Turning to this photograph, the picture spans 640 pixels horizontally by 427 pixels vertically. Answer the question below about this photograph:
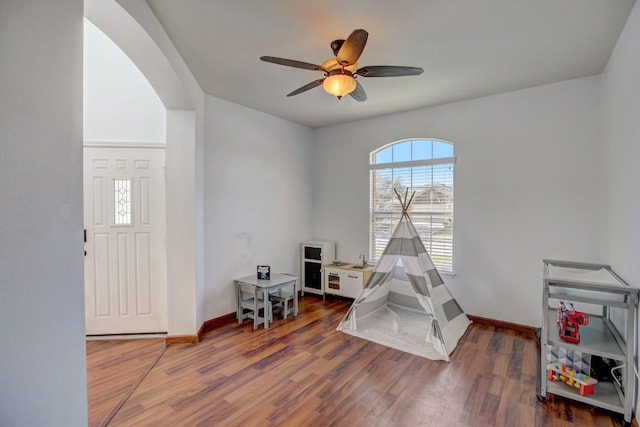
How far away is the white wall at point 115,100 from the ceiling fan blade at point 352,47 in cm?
227

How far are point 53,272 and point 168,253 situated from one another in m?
2.04

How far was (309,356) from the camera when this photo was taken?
2.87m

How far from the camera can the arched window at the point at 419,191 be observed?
3906 mm

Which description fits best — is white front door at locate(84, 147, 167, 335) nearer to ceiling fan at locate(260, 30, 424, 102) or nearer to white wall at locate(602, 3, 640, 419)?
ceiling fan at locate(260, 30, 424, 102)

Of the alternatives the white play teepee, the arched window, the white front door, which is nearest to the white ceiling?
the arched window

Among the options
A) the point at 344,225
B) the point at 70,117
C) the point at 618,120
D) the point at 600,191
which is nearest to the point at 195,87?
the point at 70,117

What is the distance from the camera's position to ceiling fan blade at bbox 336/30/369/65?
1.80 metres

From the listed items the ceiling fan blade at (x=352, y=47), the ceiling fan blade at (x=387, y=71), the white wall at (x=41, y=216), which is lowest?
the white wall at (x=41, y=216)

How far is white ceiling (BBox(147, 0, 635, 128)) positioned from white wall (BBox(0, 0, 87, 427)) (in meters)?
1.12

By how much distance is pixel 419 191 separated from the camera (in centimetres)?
411

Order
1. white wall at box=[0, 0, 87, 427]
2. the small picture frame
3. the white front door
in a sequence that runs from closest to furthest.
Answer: white wall at box=[0, 0, 87, 427] → the white front door → the small picture frame

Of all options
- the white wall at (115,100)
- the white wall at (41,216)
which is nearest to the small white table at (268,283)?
the white wall at (115,100)

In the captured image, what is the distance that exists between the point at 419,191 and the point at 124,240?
362 cm

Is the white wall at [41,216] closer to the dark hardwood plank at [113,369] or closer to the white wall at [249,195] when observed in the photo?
the dark hardwood plank at [113,369]
